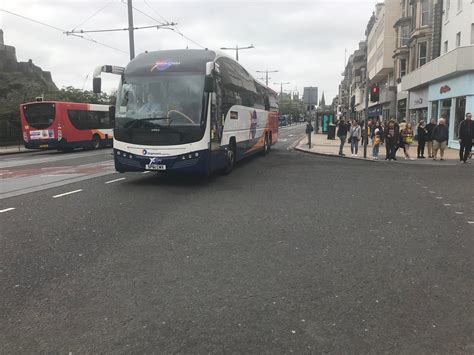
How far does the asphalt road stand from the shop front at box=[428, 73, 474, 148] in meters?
15.6

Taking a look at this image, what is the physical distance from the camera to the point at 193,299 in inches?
162

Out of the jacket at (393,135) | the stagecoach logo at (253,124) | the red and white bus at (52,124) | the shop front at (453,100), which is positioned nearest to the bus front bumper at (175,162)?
the stagecoach logo at (253,124)

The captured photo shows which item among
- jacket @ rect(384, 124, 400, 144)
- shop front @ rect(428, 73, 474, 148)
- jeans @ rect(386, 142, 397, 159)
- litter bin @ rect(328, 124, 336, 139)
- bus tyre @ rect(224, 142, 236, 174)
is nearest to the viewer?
bus tyre @ rect(224, 142, 236, 174)

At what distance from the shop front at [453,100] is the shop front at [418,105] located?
2.75 metres

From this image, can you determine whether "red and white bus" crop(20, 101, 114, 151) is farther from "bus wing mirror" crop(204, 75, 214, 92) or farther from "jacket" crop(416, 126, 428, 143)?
"bus wing mirror" crop(204, 75, 214, 92)

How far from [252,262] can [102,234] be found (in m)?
2.38

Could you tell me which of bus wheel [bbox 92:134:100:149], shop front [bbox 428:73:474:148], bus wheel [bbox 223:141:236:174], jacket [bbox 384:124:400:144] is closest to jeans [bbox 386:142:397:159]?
jacket [bbox 384:124:400:144]

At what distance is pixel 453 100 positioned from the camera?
80.9 ft

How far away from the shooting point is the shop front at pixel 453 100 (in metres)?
22.5

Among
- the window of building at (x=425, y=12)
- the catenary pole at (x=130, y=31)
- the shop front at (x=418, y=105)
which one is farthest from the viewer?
the window of building at (x=425, y=12)

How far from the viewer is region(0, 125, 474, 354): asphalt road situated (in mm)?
3402

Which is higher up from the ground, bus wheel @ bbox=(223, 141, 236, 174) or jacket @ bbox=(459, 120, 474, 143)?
jacket @ bbox=(459, 120, 474, 143)

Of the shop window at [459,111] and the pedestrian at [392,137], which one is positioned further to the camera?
the shop window at [459,111]

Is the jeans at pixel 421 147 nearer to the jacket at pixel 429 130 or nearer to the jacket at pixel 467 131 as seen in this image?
the jacket at pixel 429 130
